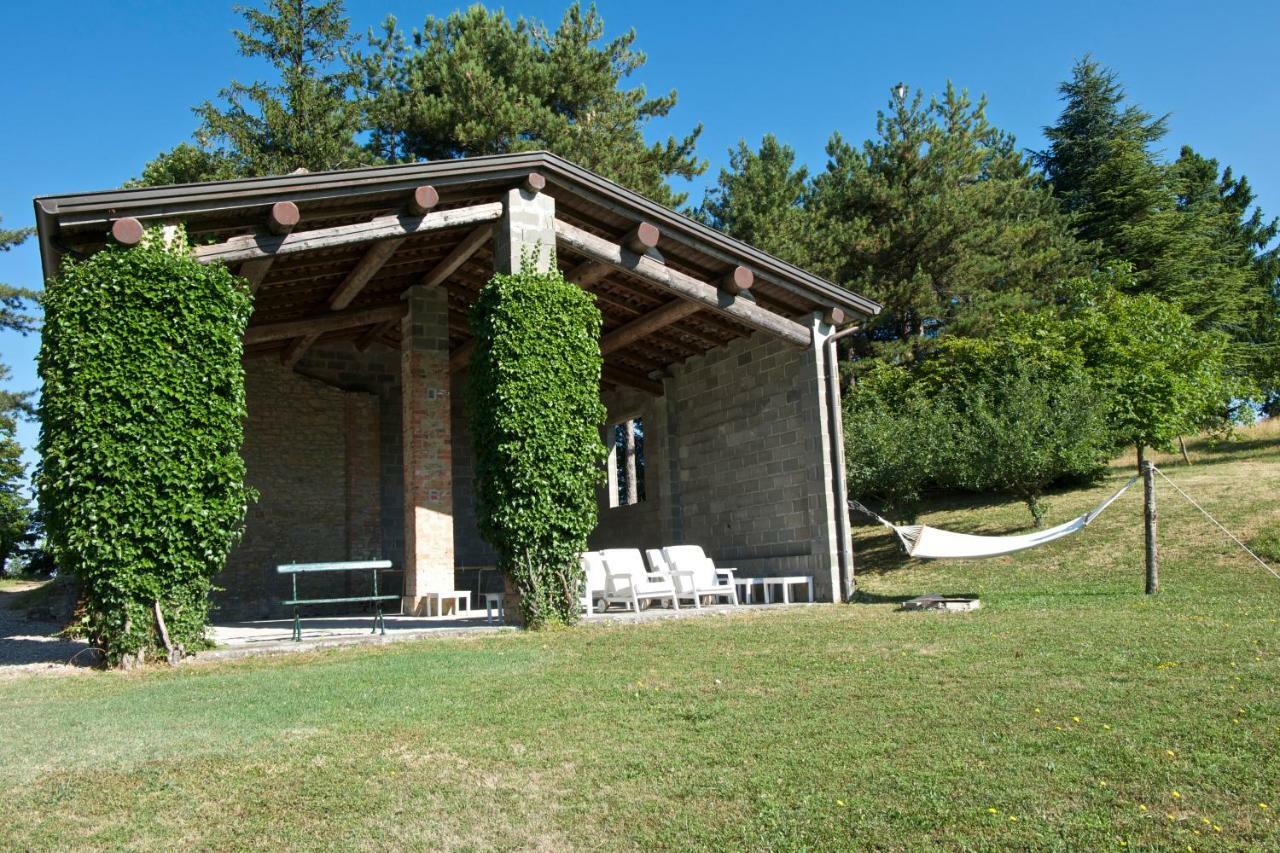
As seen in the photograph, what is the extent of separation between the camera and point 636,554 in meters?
11.8

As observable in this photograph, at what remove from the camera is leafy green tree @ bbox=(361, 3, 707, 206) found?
2117 cm

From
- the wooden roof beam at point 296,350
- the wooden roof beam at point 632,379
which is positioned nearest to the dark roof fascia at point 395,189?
the wooden roof beam at point 632,379

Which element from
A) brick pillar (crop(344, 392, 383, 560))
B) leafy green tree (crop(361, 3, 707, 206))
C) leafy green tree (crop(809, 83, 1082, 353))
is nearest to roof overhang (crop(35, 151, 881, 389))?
brick pillar (crop(344, 392, 383, 560))

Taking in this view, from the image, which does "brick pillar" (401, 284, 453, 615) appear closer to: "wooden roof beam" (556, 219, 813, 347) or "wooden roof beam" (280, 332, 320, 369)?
"wooden roof beam" (280, 332, 320, 369)

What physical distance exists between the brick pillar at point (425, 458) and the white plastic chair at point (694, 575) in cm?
283

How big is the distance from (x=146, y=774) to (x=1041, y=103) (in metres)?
33.3

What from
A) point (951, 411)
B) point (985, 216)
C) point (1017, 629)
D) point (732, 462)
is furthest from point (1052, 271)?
point (1017, 629)

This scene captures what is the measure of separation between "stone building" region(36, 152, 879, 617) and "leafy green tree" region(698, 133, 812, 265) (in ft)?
24.6

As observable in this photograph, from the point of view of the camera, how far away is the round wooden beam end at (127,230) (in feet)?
25.5

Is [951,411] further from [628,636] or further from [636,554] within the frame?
[628,636]

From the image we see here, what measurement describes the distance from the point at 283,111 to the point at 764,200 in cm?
1133

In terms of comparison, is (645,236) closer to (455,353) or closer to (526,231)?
(526,231)

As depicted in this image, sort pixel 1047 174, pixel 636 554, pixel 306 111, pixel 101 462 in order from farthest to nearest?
pixel 1047 174, pixel 306 111, pixel 636 554, pixel 101 462

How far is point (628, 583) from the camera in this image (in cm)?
1125
